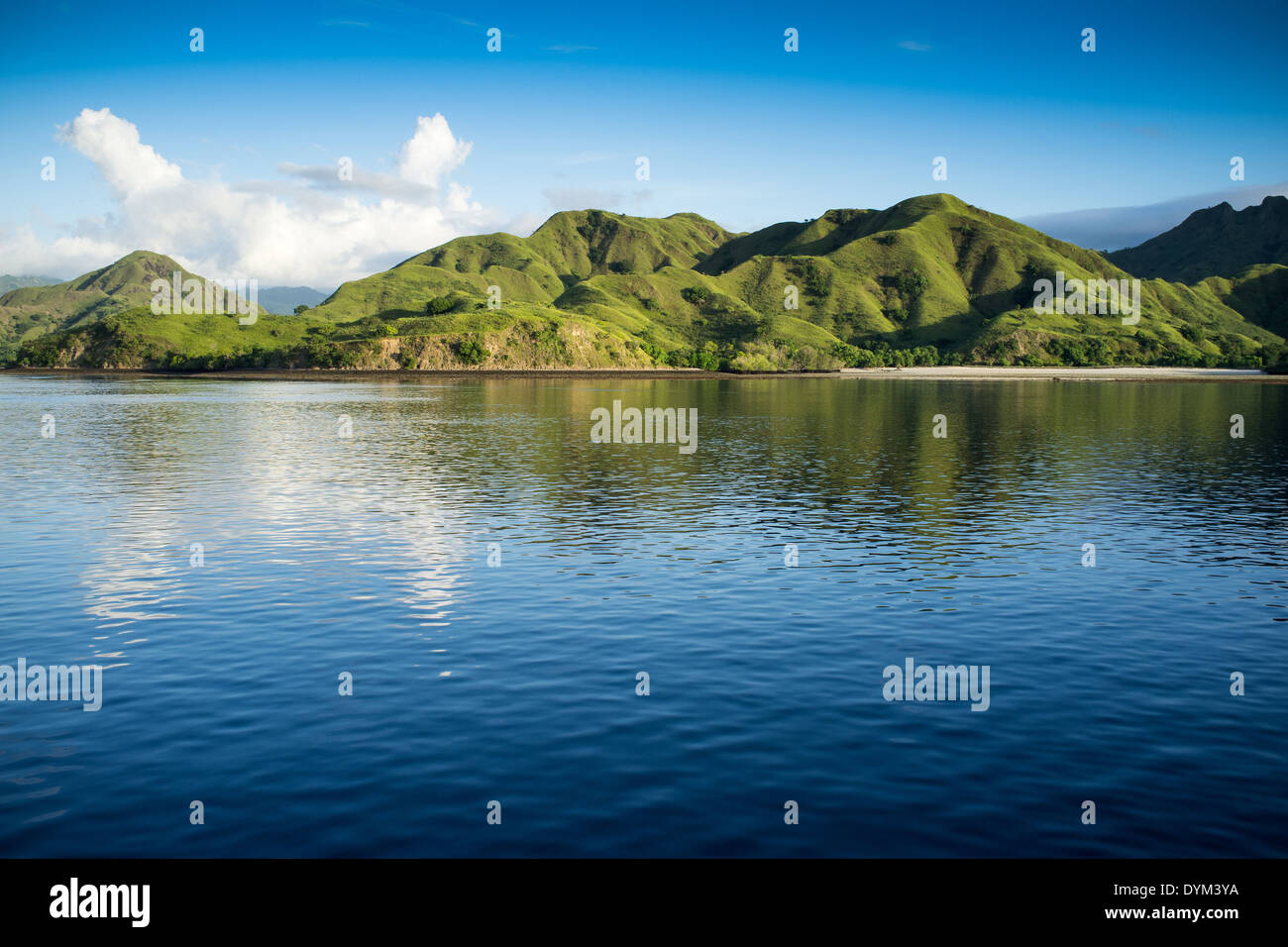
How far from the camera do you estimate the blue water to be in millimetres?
18391

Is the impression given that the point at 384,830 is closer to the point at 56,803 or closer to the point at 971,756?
the point at 56,803

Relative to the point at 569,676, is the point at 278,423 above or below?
above

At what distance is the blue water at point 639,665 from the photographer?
724 inches

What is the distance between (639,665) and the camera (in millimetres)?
28359

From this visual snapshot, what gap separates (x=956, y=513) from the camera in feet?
187
